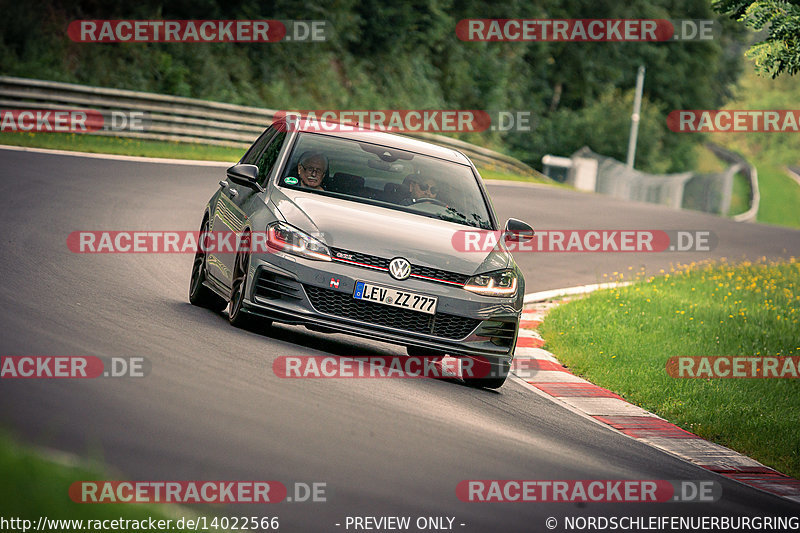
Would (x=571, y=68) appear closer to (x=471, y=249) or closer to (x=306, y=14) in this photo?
(x=306, y=14)

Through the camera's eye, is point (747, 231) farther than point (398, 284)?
Yes

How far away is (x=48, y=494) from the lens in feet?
14.2

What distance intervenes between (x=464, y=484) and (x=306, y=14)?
3750cm

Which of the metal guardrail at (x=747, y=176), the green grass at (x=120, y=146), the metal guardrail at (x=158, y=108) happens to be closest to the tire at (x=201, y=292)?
the green grass at (x=120, y=146)

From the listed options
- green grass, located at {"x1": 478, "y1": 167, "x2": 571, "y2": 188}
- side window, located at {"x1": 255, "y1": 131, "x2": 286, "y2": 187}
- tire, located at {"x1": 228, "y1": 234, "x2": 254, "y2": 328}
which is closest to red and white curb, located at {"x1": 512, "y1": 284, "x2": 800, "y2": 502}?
tire, located at {"x1": 228, "y1": 234, "x2": 254, "y2": 328}

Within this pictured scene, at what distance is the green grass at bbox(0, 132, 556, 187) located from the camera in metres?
22.8

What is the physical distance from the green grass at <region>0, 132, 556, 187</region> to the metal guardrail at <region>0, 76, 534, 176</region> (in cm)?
26

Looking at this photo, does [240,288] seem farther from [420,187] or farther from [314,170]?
[420,187]

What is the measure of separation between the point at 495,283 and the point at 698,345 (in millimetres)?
4193

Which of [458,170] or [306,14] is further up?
[306,14]

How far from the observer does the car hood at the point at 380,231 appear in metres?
8.57

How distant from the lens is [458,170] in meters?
10.2

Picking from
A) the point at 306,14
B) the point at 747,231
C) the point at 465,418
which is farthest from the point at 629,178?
the point at 465,418

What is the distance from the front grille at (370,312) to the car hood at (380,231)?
0.36 meters
